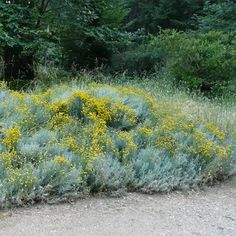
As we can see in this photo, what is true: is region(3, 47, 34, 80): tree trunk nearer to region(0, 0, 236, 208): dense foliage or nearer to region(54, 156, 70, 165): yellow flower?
region(0, 0, 236, 208): dense foliage

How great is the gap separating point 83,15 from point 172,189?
7202 mm

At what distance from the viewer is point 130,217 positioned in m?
4.50

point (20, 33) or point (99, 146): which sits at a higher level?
point (20, 33)

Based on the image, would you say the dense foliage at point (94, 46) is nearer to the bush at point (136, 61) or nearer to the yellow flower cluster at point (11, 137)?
the bush at point (136, 61)

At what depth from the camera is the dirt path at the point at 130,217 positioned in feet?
13.5

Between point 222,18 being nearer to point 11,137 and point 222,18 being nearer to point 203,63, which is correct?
point 203,63

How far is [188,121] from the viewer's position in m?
6.66

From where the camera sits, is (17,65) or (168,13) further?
(168,13)

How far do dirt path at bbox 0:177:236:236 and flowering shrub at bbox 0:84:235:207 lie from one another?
16 cm

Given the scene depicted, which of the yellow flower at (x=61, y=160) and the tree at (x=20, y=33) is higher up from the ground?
the tree at (x=20, y=33)

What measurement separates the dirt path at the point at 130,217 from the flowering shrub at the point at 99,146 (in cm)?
16

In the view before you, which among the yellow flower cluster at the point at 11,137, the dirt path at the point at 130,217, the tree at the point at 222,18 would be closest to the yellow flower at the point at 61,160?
the dirt path at the point at 130,217

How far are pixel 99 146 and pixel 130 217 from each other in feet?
3.85

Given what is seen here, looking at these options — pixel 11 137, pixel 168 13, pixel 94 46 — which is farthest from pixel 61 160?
pixel 168 13
